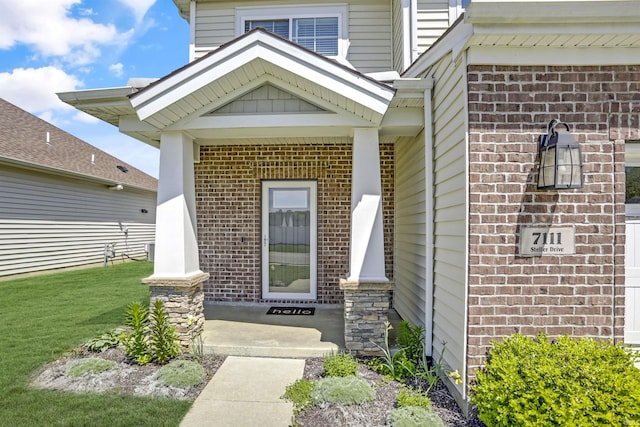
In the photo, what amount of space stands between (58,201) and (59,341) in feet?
28.1

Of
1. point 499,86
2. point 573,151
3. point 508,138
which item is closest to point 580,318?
point 573,151

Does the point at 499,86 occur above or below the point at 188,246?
above

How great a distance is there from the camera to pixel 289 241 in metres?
6.32

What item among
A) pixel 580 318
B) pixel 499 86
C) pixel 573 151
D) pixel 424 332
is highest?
pixel 499 86

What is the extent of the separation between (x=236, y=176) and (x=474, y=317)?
4.62 m

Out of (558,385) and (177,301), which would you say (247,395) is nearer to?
Result: (177,301)

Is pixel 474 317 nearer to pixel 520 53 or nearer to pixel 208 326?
pixel 520 53

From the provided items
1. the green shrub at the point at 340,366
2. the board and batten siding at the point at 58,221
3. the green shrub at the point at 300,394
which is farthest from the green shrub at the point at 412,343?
the board and batten siding at the point at 58,221

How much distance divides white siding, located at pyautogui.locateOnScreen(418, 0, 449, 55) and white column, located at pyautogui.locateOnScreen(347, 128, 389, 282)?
2.46 meters

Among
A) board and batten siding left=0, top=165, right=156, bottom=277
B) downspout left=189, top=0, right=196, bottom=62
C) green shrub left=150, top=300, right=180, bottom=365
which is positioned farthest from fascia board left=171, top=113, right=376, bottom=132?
board and batten siding left=0, top=165, right=156, bottom=277

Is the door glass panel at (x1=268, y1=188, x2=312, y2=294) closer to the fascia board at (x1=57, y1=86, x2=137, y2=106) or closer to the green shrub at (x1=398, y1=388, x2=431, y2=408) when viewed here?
the fascia board at (x1=57, y1=86, x2=137, y2=106)

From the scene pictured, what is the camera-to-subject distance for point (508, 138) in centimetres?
313

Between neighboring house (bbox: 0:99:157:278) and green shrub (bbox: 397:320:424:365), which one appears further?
neighboring house (bbox: 0:99:157:278)

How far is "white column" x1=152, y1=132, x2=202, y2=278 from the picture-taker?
429 centimetres
